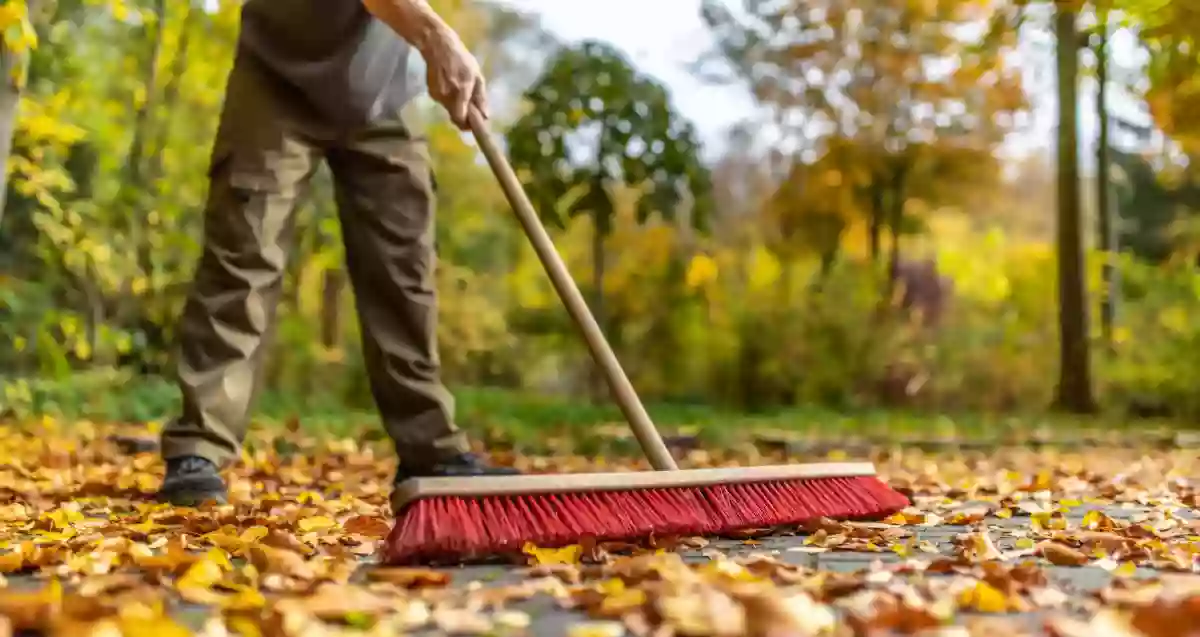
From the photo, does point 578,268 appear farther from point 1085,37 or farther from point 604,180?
point 1085,37

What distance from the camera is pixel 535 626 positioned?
1358 mm

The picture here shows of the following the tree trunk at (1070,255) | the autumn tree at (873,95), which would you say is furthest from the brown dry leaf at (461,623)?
the autumn tree at (873,95)

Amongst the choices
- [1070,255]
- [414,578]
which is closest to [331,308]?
[1070,255]

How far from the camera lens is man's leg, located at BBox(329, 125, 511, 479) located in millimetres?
2812

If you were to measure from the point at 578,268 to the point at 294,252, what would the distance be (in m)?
1.95

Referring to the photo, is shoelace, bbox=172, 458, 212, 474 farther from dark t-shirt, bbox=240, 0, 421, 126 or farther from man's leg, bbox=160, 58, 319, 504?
dark t-shirt, bbox=240, 0, 421, 126

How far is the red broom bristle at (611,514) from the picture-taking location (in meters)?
1.76

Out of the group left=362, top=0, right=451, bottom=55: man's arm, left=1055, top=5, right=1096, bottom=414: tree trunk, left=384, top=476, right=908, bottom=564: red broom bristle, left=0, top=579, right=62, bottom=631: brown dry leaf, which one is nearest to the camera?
left=0, top=579, right=62, bottom=631: brown dry leaf

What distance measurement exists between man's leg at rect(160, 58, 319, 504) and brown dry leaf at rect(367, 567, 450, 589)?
1.21 metres

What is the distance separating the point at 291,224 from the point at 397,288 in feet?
1.10

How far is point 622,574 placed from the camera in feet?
5.36

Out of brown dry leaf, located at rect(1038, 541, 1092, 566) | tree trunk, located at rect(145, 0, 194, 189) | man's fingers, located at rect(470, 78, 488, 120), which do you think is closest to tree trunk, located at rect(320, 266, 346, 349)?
tree trunk, located at rect(145, 0, 194, 189)

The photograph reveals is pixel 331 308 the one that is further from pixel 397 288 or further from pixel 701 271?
pixel 397 288

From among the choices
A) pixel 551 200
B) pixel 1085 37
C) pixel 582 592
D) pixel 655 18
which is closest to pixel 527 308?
pixel 551 200
